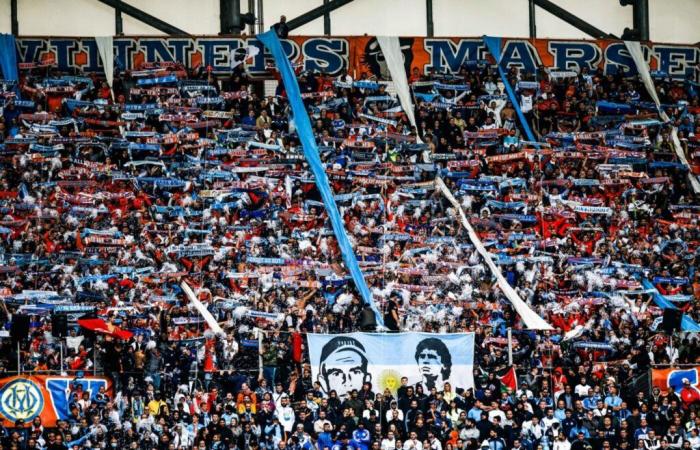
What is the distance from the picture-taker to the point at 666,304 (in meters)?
35.4

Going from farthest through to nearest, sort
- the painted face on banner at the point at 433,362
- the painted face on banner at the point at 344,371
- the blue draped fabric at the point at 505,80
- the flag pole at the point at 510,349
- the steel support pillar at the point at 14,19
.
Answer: the steel support pillar at the point at 14,19, the blue draped fabric at the point at 505,80, the flag pole at the point at 510,349, the painted face on banner at the point at 433,362, the painted face on banner at the point at 344,371

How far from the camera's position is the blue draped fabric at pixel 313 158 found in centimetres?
3503

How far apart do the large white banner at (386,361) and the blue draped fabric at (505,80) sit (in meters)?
9.75

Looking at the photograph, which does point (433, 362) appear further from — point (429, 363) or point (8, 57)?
point (8, 57)

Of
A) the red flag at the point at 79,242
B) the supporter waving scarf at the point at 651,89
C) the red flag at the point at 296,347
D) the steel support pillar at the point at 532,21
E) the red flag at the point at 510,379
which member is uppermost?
the steel support pillar at the point at 532,21

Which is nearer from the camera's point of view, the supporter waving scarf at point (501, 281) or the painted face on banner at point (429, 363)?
the painted face on banner at point (429, 363)

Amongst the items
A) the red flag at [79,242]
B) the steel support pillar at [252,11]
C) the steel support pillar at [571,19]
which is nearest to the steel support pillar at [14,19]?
the steel support pillar at [252,11]

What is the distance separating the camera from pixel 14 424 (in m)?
29.9

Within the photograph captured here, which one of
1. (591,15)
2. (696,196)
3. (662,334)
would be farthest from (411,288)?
(591,15)

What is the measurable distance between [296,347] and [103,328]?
363 centimetres

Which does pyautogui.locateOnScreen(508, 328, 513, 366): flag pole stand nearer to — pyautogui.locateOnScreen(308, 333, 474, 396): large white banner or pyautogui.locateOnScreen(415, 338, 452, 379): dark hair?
pyautogui.locateOnScreen(308, 333, 474, 396): large white banner

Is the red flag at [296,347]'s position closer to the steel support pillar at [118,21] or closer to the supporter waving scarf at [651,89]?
the supporter waving scarf at [651,89]

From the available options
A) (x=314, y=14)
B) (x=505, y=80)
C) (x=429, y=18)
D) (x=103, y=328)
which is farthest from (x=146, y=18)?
(x=103, y=328)

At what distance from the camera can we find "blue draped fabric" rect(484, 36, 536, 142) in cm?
4053
